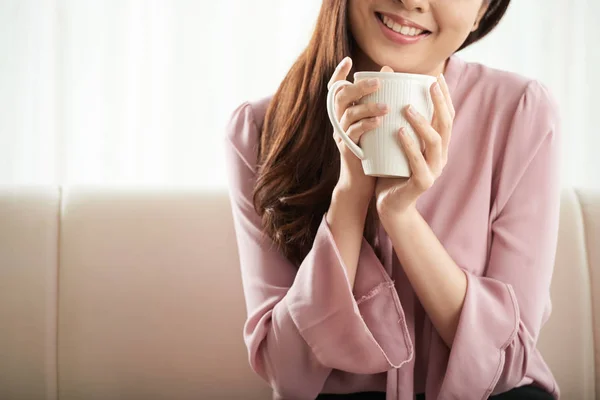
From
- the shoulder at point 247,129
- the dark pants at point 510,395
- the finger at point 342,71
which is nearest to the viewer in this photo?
the finger at point 342,71

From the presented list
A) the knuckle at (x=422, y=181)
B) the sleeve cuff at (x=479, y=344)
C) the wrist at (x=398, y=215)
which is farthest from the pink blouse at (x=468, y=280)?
the knuckle at (x=422, y=181)

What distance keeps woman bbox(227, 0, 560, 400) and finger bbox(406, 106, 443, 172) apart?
0.06 metres

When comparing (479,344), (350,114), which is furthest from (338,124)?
(479,344)

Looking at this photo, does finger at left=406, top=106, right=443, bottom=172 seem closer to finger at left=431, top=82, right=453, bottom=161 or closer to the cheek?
finger at left=431, top=82, right=453, bottom=161

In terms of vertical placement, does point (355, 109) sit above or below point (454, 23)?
below

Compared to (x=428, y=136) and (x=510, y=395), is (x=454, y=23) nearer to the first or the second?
(x=428, y=136)

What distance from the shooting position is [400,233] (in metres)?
1.10

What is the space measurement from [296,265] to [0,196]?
0.73 m

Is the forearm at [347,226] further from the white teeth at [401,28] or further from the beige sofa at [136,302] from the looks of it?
the beige sofa at [136,302]

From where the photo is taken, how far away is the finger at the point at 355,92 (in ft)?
2.95

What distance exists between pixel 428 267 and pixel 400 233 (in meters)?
0.07

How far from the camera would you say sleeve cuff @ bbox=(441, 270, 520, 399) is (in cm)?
113

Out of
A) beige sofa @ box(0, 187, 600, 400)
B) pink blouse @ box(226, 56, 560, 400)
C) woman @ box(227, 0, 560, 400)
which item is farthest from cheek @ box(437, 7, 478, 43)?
beige sofa @ box(0, 187, 600, 400)

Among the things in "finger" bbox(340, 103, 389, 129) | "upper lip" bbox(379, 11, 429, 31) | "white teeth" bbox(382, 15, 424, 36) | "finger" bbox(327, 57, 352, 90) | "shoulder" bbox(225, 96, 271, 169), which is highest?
"upper lip" bbox(379, 11, 429, 31)
